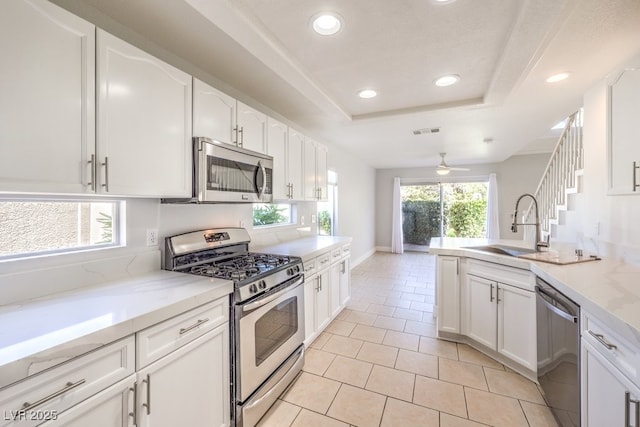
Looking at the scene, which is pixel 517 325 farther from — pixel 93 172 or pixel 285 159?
pixel 93 172

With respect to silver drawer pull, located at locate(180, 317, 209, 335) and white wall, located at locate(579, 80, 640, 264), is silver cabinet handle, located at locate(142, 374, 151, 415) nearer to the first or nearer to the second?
silver drawer pull, located at locate(180, 317, 209, 335)

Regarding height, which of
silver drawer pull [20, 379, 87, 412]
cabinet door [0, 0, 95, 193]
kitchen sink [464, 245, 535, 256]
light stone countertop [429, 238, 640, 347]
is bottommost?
silver drawer pull [20, 379, 87, 412]

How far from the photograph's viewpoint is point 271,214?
10.6 ft

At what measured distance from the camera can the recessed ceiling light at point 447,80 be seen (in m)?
2.32

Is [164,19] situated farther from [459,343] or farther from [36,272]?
[459,343]

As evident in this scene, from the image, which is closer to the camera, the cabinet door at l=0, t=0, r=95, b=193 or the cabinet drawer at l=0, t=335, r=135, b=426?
the cabinet drawer at l=0, t=335, r=135, b=426

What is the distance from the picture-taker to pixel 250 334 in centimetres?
166

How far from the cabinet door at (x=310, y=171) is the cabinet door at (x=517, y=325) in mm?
2074

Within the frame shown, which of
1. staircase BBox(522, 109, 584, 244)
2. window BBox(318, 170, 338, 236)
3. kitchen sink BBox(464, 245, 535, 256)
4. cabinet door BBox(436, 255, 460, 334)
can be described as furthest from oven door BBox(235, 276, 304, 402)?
staircase BBox(522, 109, 584, 244)

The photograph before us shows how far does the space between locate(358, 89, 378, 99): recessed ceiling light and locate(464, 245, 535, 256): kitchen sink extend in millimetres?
1786

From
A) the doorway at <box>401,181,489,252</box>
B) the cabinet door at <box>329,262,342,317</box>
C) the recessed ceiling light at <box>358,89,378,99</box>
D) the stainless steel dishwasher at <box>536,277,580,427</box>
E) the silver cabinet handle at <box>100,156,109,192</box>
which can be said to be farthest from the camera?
the doorway at <box>401,181,489,252</box>

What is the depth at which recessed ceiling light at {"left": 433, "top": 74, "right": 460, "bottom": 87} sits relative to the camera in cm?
232

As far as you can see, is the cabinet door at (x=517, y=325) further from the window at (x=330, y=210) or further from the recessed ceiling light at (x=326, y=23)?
the window at (x=330, y=210)

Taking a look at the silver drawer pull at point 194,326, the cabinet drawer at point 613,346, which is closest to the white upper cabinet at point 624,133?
the cabinet drawer at point 613,346
